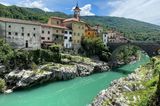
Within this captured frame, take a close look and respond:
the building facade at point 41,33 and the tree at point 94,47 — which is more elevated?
the building facade at point 41,33

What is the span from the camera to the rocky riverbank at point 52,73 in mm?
53094

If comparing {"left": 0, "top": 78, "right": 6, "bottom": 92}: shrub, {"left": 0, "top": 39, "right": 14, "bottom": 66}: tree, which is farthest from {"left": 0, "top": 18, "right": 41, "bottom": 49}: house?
{"left": 0, "top": 78, "right": 6, "bottom": 92}: shrub

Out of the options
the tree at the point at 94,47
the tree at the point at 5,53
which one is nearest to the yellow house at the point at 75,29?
the tree at the point at 94,47

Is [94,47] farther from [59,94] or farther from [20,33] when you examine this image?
[59,94]

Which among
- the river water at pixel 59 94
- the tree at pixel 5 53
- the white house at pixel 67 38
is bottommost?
the river water at pixel 59 94

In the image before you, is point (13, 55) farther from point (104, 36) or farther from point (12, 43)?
point (104, 36)

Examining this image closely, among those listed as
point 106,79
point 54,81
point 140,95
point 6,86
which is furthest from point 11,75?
point 140,95

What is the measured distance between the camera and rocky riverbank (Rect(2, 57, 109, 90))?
53094mm

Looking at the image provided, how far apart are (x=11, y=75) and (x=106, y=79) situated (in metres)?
22.1

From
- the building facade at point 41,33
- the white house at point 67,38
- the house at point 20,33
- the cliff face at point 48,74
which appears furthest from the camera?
the white house at point 67,38

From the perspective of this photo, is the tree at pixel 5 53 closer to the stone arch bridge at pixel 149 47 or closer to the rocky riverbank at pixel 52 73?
the rocky riverbank at pixel 52 73

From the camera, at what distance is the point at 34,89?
52.3 metres

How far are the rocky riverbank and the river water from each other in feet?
5.42

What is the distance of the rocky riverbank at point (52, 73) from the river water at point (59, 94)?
1651 millimetres
